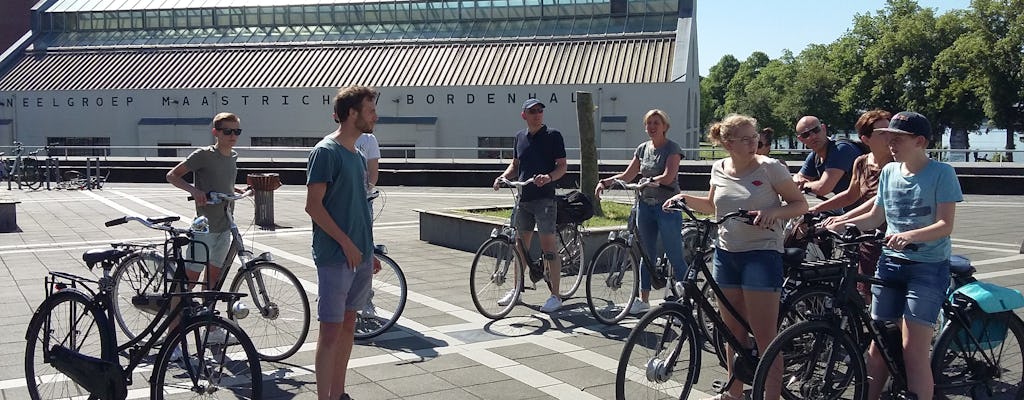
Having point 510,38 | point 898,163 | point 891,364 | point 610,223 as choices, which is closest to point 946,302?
point 891,364

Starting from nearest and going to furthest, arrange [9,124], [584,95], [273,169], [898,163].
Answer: [898,163], [584,95], [273,169], [9,124]

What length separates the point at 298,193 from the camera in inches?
892

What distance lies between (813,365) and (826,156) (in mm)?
2484

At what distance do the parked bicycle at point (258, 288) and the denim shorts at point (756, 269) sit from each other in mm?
2727

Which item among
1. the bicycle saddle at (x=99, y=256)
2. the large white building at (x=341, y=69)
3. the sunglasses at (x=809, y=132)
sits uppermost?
the large white building at (x=341, y=69)

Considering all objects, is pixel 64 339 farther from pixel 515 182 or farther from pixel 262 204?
pixel 262 204

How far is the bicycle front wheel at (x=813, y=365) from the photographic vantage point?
4492mm

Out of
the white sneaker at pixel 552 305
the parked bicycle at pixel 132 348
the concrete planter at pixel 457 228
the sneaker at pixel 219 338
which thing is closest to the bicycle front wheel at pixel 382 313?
the white sneaker at pixel 552 305

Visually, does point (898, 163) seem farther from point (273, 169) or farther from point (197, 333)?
point (273, 169)

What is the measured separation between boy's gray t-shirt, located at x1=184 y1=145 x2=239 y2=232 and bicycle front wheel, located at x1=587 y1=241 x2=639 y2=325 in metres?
2.73

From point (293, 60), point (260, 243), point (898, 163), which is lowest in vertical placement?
point (260, 243)

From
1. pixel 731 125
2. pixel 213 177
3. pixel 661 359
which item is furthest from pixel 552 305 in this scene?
pixel 731 125

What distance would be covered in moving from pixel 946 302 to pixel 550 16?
41690 millimetres

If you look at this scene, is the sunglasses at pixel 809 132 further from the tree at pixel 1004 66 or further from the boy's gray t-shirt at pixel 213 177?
the tree at pixel 1004 66
